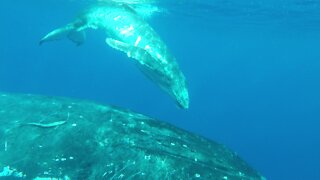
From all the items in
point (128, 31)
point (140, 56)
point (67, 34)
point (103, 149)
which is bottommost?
point (103, 149)

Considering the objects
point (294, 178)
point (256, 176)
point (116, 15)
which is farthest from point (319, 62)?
point (256, 176)

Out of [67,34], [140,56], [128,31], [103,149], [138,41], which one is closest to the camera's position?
[103,149]

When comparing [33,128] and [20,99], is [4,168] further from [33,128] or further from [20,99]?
[20,99]

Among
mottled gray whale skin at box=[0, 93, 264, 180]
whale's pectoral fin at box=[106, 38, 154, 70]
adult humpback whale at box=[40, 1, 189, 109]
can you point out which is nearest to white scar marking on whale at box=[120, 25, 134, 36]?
adult humpback whale at box=[40, 1, 189, 109]

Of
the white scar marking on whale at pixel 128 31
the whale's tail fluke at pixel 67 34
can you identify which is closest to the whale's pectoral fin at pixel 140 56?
the white scar marking on whale at pixel 128 31

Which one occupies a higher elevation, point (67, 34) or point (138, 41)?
point (67, 34)

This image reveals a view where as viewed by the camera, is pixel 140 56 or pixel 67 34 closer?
pixel 140 56

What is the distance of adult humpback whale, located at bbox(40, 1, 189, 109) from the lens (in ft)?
39.2

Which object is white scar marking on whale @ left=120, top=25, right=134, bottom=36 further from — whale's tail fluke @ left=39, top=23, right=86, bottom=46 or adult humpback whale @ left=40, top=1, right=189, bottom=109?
whale's tail fluke @ left=39, top=23, right=86, bottom=46

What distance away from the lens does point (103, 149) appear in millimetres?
6332

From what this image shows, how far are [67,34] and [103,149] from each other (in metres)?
11.5

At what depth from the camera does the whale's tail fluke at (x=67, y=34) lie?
A: 15.6 m

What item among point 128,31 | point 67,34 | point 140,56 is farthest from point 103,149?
point 67,34

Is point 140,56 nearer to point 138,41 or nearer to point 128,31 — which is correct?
point 138,41
